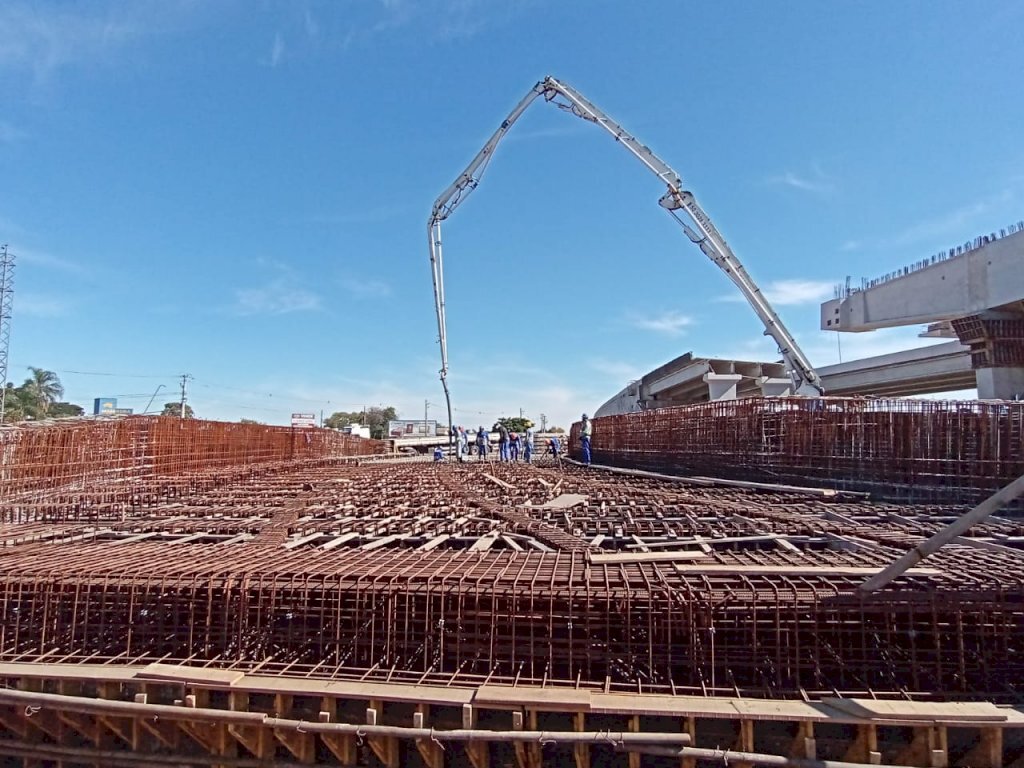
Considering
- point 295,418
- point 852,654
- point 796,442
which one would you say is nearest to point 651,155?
point 796,442

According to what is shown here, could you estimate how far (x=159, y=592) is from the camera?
5.46 meters

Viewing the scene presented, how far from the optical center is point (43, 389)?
51.8 metres

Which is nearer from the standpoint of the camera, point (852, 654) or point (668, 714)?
point (668, 714)

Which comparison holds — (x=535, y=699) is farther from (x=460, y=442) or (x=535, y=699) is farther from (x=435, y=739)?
(x=460, y=442)

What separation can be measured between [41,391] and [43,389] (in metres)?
0.27

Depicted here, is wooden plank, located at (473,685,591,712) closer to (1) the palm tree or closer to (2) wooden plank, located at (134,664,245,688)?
(2) wooden plank, located at (134,664,245,688)

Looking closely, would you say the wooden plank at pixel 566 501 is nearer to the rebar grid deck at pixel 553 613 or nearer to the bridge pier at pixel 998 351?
the rebar grid deck at pixel 553 613

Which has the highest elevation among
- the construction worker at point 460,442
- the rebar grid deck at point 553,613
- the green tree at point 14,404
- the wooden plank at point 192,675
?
A: the green tree at point 14,404

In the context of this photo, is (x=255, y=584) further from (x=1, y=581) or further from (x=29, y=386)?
(x=29, y=386)

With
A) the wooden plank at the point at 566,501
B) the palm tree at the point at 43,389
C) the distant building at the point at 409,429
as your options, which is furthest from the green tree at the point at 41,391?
the wooden plank at the point at 566,501

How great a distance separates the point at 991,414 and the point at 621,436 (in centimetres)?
1533

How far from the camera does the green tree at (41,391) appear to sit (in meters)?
51.2

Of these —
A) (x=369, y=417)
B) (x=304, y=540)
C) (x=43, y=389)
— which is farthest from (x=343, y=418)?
(x=304, y=540)

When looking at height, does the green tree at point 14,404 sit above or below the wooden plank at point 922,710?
above
